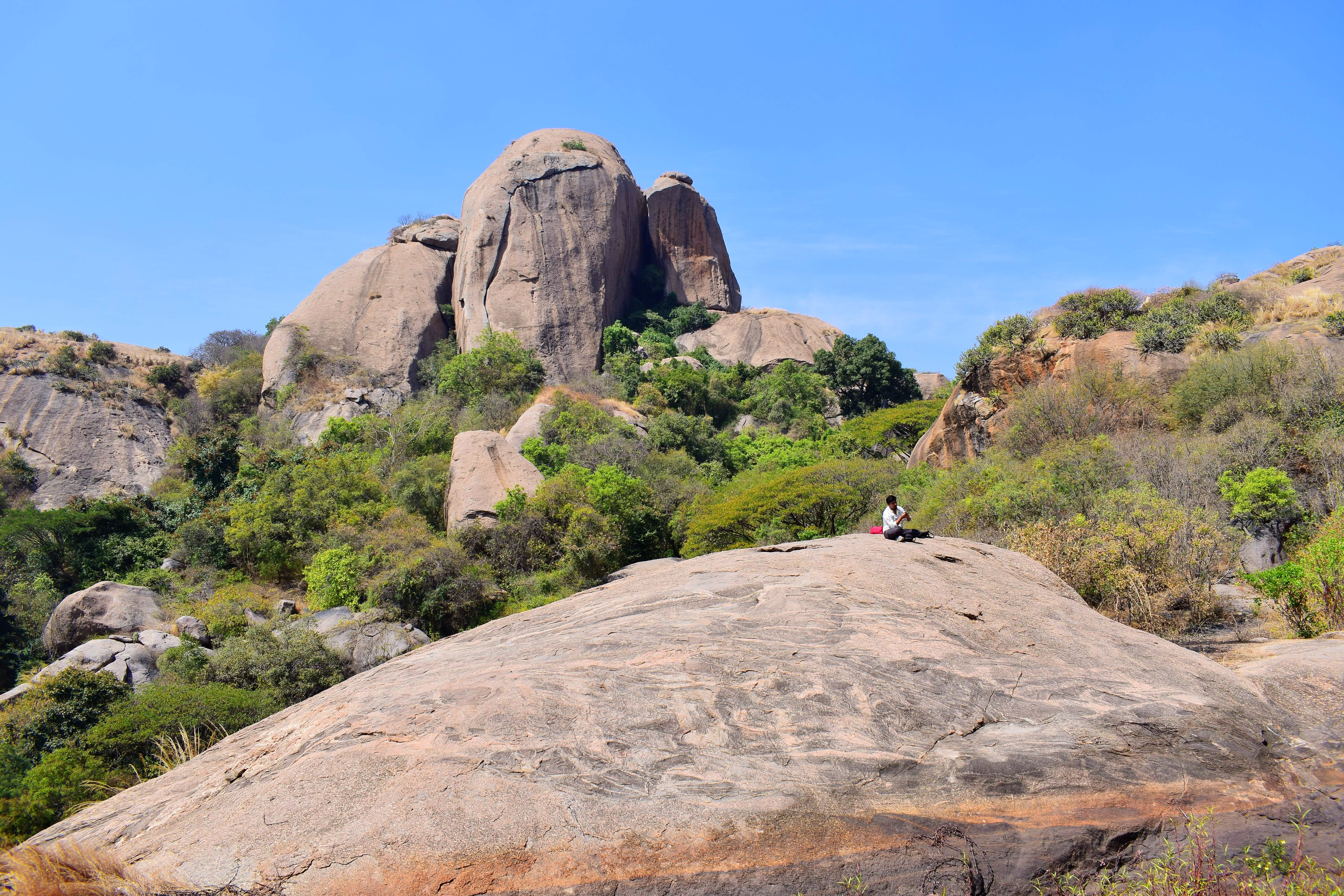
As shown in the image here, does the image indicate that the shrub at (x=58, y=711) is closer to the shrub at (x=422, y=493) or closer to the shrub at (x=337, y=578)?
the shrub at (x=337, y=578)

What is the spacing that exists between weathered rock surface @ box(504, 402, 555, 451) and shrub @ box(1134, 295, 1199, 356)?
19633 millimetres

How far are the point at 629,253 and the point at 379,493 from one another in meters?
27.9

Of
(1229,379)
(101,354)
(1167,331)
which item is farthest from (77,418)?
(1229,379)

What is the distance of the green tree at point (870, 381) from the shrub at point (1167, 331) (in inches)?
779

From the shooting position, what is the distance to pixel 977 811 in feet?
16.8

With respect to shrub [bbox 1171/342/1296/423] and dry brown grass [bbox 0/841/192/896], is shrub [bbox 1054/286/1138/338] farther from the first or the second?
dry brown grass [bbox 0/841/192/896]

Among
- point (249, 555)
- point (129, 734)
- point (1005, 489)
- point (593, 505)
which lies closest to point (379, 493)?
point (249, 555)

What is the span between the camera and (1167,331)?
21.6 metres

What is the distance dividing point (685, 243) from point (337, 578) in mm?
37317

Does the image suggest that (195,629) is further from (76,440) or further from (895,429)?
(895,429)

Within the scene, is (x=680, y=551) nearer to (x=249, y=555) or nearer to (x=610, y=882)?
(x=249, y=555)

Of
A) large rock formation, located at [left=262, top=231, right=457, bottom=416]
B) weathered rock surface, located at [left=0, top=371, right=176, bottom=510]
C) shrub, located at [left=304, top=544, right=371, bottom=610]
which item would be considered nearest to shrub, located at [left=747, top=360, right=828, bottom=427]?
large rock formation, located at [left=262, top=231, right=457, bottom=416]

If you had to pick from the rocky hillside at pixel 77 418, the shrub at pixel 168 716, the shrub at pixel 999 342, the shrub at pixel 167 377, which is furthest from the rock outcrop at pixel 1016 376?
the shrub at pixel 167 377

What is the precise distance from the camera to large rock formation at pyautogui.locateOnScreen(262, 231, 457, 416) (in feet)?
131
